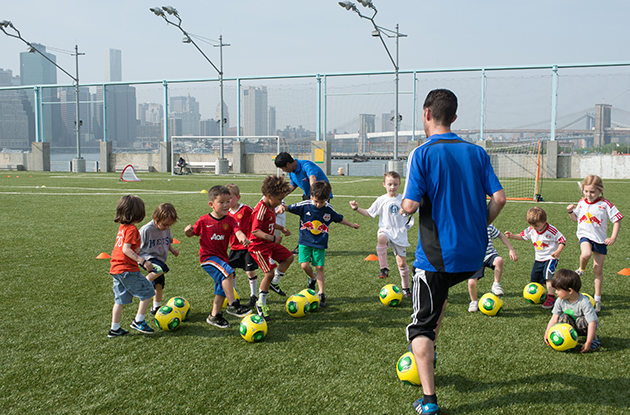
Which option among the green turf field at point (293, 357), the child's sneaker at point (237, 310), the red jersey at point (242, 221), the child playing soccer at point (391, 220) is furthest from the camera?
the child playing soccer at point (391, 220)

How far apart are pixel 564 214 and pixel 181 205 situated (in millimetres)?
10879

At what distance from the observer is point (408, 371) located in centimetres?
350

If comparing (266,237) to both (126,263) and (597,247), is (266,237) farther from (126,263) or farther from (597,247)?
(597,247)

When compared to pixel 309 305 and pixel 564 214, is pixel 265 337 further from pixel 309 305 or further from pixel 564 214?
pixel 564 214

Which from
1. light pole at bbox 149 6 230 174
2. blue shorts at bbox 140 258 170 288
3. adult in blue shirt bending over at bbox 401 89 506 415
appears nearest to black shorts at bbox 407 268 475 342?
adult in blue shirt bending over at bbox 401 89 506 415

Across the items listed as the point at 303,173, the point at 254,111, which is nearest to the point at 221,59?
the point at 254,111

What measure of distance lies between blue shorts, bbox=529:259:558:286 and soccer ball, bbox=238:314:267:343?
3.35 metres

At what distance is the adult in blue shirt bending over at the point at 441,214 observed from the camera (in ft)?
9.73

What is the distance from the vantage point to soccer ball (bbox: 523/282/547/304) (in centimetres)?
532

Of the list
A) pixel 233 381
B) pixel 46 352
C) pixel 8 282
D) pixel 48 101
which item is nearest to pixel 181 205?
pixel 8 282

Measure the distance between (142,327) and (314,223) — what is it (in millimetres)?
2117

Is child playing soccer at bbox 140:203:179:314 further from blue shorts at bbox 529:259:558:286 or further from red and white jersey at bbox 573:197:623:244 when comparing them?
red and white jersey at bbox 573:197:623:244

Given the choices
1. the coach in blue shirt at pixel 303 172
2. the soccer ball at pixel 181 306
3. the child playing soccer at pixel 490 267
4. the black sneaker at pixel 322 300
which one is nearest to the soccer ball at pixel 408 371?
the child playing soccer at pixel 490 267

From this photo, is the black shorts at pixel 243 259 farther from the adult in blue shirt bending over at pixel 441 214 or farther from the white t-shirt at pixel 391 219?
the adult in blue shirt bending over at pixel 441 214
